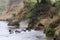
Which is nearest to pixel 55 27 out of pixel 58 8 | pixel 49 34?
pixel 49 34

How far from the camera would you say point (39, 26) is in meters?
31.5

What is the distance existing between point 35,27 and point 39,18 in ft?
7.10

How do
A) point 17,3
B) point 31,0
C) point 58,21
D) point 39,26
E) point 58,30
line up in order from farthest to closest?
1. point 17,3
2. point 31,0
3. point 39,26
4. point 58,21
5. point 58,30

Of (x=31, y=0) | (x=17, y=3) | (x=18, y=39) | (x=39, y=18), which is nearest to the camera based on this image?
(x=18, y=39)

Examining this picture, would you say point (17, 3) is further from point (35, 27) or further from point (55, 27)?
point (55, 27)

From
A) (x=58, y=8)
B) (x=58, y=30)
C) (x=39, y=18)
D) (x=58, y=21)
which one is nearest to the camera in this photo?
(x=58, y=30)

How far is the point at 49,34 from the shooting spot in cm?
2036

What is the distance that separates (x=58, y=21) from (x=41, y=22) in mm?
10528

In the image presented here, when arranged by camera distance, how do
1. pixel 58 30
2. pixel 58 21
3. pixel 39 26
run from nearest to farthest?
1. pixel 58 30
2. pixel 58 21
3. pixel 39 26

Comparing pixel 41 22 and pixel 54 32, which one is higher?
pixel 54 32

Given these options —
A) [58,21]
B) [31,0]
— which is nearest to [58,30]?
[58,21]

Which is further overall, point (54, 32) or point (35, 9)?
point (35, 9)

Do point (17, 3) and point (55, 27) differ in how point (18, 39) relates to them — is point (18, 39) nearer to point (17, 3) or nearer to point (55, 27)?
point (55, 27)

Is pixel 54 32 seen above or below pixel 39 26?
above
